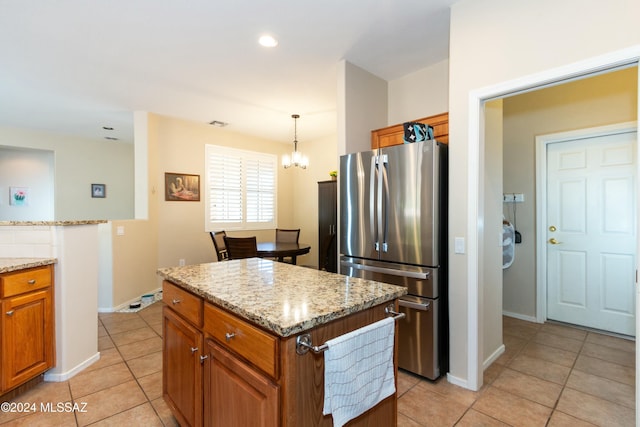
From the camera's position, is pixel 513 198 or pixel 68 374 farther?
pixel 513 198

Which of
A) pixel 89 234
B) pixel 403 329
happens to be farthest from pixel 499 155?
pixel 89 234

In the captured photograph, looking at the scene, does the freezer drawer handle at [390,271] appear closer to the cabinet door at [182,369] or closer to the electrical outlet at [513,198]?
the cabinet door at [182,369]

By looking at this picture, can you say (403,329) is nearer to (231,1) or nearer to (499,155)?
(499,155)

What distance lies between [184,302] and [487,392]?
2136 millimetres

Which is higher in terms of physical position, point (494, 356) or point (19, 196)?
point (19, 196)

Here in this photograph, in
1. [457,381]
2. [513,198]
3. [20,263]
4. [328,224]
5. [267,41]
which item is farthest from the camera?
[328,224]

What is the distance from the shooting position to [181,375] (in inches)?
63.1

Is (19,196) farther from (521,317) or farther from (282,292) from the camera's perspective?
(521,317)

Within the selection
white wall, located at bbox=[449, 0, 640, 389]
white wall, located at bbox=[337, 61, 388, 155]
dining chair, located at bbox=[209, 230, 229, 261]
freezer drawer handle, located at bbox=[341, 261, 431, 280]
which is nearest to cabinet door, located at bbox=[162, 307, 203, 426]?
freezer drawer handle, located at bbox=[341, 261, 431, 280]

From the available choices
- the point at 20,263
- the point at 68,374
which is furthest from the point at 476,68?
the point at 68,374

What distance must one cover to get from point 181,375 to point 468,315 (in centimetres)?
189

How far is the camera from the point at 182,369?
5.22ft

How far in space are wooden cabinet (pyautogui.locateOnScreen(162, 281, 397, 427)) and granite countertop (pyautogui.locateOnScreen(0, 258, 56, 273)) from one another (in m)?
1.17

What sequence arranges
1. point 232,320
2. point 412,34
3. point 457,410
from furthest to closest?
point 412,34, point 457,410, point 232,320
